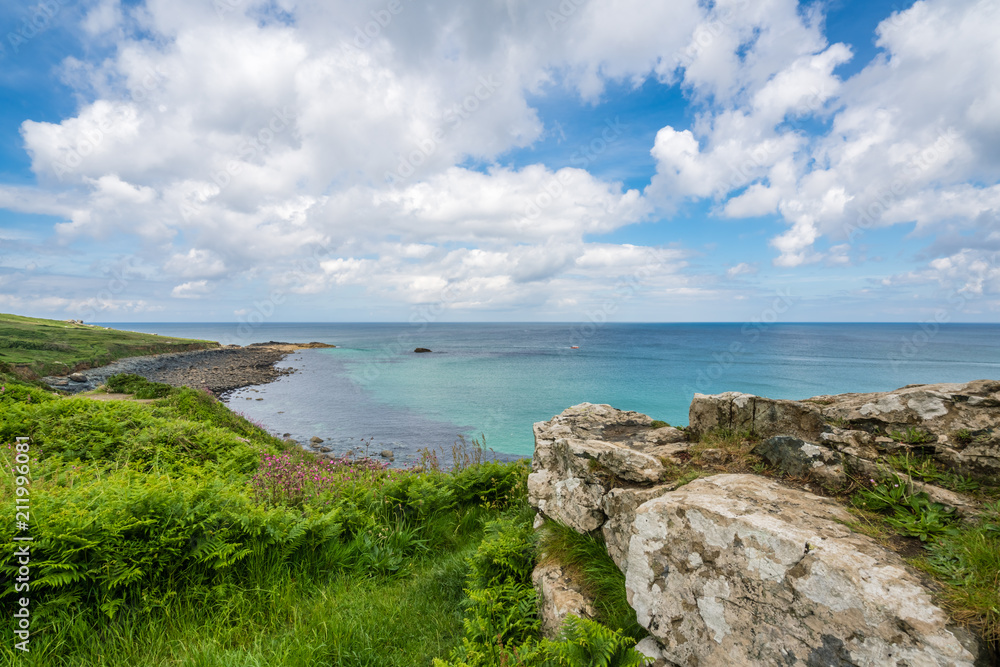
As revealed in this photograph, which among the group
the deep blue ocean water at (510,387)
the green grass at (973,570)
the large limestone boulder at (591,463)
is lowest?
the deep blue ocean water at (510,387)

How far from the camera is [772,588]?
3.28m

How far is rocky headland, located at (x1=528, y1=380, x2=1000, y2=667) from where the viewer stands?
2.90 m

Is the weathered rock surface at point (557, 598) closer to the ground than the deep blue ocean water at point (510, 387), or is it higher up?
higher up

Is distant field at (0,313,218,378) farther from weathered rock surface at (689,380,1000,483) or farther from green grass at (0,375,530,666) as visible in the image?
weathered rock surface at (689,380,1000,483)

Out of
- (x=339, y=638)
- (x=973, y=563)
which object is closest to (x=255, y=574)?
(x=339, y=638)

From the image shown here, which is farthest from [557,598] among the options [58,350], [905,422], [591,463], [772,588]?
[58,350]

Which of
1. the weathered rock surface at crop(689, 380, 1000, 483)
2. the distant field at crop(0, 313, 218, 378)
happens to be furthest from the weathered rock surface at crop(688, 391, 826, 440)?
the distant field at crop(0, 313, 218, 378)

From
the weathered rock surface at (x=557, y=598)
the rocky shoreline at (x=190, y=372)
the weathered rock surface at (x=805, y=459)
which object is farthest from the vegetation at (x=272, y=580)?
the rocky shoreline at (x=190, y=372)

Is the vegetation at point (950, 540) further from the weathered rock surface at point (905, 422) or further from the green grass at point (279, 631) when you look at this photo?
the green grass at point (279, 631)

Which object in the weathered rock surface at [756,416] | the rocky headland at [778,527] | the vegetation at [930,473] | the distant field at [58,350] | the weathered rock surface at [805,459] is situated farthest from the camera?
the distant field at [58,350]

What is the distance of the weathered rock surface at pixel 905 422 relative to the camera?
402cm

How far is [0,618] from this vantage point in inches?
159

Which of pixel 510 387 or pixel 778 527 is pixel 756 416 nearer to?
pixel 778 527

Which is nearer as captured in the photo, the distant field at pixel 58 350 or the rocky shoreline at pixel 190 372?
the distant field at pixel 58 350
